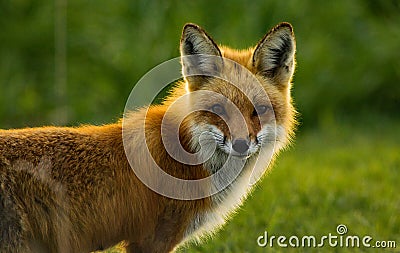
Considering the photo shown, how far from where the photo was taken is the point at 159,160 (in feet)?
17.5

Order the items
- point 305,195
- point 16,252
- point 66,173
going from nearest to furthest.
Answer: point 16,252 < point 66,173 < point 305,195

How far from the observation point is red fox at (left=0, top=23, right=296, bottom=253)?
4762 millimetres

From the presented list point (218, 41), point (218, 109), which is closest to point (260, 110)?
point (218, 109)

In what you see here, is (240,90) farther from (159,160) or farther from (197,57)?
(159,160)

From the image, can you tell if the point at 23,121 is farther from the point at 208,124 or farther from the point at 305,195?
the point at 208,124

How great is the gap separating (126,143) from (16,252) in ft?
3.81

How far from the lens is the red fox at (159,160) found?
4.76m

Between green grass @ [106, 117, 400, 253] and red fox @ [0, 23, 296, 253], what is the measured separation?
2.99ft

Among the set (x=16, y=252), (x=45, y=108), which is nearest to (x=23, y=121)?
(x=45, y=108)

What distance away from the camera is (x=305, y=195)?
773 cm

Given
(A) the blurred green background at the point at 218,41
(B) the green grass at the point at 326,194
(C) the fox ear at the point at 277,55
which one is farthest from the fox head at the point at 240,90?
(A) the blurred green background at the point at 218,41

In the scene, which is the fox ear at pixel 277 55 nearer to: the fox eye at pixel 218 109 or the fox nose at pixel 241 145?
the fox eye at pixel 218 109

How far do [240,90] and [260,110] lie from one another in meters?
0.20

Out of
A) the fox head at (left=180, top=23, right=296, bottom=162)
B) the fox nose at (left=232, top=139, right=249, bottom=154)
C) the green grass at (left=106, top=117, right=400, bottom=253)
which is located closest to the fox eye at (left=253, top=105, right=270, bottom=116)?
the fox head at (left=180, top=23, right=296, bottom=162)
